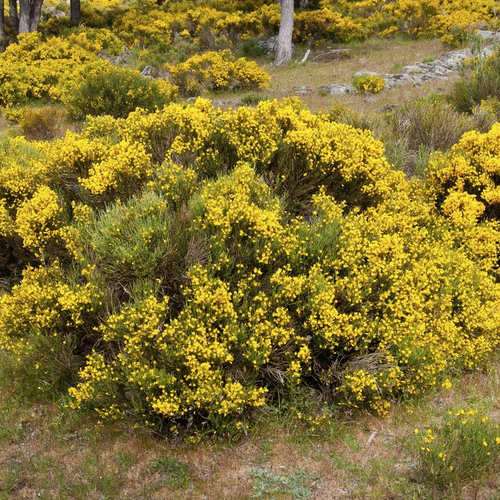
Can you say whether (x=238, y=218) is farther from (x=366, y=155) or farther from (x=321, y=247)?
(x=366, y=155)

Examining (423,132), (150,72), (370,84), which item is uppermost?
(150,72)

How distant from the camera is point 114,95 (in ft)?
37.0

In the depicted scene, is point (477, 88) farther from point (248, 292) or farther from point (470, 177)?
point (248, 292)

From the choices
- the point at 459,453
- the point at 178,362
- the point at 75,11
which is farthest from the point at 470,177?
the point at 75,11

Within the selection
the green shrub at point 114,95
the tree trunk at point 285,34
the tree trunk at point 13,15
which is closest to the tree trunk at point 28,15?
the tree trunk at point 13,15

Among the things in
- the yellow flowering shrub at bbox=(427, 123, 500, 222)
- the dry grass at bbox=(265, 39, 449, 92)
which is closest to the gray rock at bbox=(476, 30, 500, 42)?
the dry grass at bbox=(265, 39, 449, 92)

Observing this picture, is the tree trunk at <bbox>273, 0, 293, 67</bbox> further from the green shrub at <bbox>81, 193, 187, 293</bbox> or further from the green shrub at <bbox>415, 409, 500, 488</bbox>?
the green shrub at <bbox>415, 409, 500, 488</bbox>

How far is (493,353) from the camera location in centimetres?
491

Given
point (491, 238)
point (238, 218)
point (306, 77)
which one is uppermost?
point (306, 77)

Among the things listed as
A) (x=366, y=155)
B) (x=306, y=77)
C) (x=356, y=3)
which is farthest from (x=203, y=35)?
(x=366, y=155)

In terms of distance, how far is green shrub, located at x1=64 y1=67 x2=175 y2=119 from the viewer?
11227 mm

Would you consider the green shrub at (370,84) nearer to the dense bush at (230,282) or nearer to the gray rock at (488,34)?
the gray rock at (488,34)

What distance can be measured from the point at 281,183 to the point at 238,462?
3.06 m

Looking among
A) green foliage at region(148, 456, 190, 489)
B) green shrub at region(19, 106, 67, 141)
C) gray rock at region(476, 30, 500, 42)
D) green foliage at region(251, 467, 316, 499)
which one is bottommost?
green foliage at region(251, 467, 316, 499)
